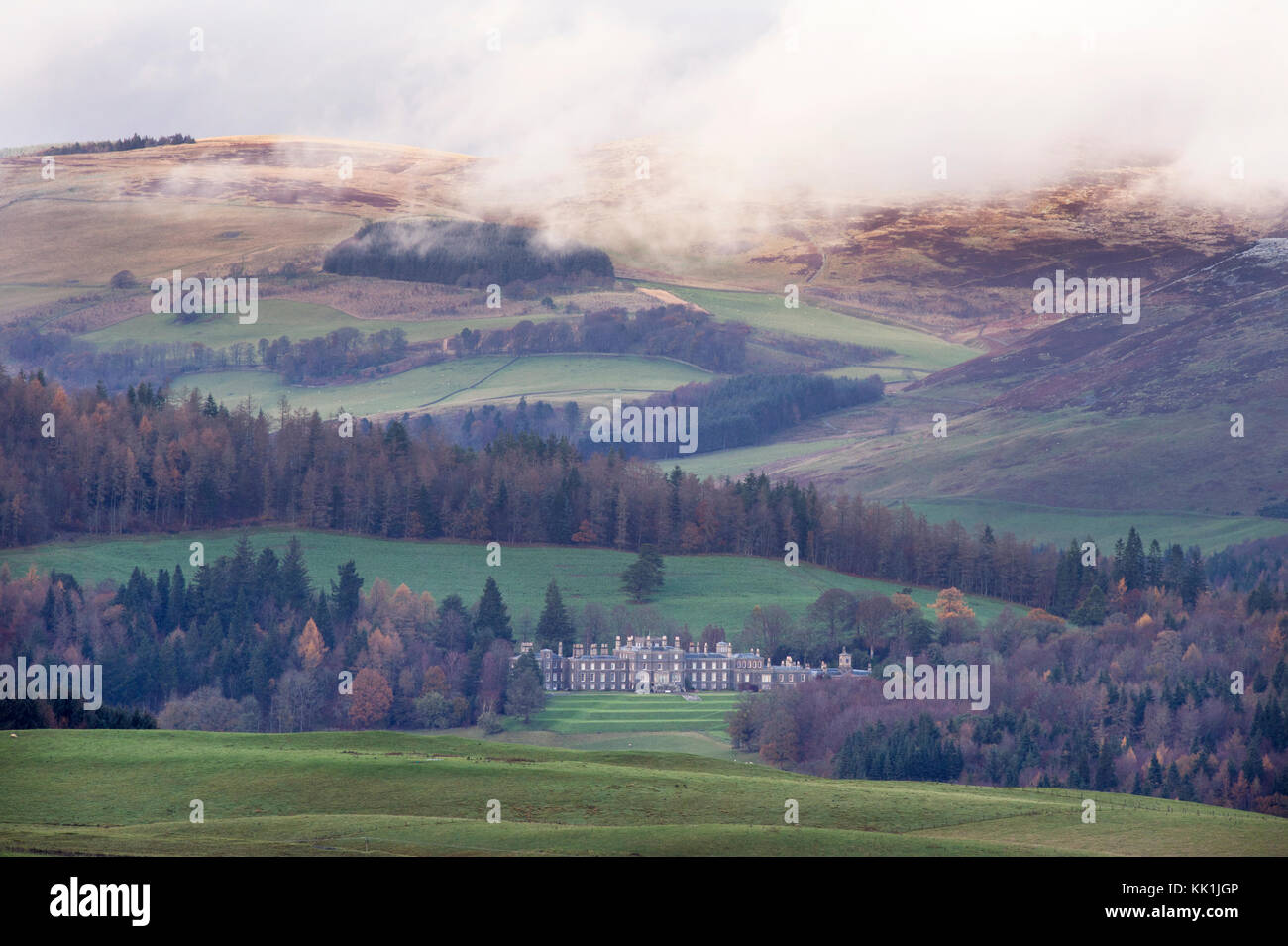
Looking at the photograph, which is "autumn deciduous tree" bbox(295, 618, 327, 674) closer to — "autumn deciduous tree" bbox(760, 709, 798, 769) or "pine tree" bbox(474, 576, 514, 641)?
"pine tree" bbox(474, 576, 514, 641)

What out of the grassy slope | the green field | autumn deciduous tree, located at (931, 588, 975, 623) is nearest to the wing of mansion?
the grassy slope

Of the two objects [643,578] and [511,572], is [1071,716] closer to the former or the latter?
[643,578]

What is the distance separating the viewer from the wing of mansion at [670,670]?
159750mm

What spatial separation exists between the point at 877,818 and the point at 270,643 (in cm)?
10122

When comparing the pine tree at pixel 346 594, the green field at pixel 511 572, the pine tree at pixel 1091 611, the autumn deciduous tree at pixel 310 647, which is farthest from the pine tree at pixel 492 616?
the pine tree at pixel 1091 611

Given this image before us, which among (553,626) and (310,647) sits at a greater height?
(553,626)

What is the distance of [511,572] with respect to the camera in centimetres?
19112

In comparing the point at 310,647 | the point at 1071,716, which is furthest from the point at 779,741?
the point at 310,647

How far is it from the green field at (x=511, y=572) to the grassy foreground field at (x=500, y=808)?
3511 inches

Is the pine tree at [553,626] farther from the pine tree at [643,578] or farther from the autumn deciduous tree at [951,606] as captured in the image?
the autumn deciduous tree at [951,606]

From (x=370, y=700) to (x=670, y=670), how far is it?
2996 cm

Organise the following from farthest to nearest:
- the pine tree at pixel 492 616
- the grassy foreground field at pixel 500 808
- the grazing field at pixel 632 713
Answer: the pine tree at pixel 492 616, the grazing field at pixel 632 713, the grassy foreground field at pixel 500 808

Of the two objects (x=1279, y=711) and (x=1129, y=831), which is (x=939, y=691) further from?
(x=1129, y=831)

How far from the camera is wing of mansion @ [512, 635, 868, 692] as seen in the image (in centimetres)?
15975
